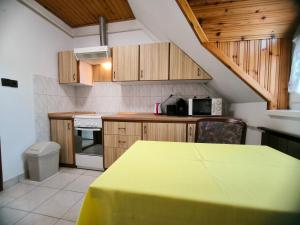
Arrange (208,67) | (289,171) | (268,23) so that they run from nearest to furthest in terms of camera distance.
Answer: (289,171) < (268,23) < (208,67)

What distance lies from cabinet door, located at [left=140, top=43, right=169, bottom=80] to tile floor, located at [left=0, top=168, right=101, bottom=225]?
178 centimetres

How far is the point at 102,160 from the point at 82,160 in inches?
13.9

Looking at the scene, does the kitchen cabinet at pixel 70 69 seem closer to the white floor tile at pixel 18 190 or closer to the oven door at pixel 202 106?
the white floor tile at pixel 18 190

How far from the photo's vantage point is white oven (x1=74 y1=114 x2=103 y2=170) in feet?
8.03

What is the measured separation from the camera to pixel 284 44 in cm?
153

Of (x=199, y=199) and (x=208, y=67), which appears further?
(x=208, y=67)

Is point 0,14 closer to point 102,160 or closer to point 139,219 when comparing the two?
point 102,160

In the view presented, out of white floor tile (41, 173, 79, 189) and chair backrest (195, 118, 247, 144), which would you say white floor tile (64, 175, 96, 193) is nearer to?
white floor tile (41, 173, 79, 189)

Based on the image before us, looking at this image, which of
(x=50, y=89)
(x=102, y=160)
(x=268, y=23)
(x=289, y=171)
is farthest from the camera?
(x=50, y=89)

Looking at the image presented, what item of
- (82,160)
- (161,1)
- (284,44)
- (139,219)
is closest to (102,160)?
(82,160)

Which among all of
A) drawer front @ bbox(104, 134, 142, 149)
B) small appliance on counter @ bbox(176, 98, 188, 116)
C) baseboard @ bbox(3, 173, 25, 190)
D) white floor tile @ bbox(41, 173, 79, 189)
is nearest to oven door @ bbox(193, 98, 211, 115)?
small appliance on counter @ bbox(176, 98, 188, 116)

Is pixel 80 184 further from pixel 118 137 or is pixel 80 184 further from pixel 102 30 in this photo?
pixel 102 30

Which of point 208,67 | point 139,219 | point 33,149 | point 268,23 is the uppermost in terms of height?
point 268,23

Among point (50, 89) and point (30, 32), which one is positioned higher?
point (30, 32)
